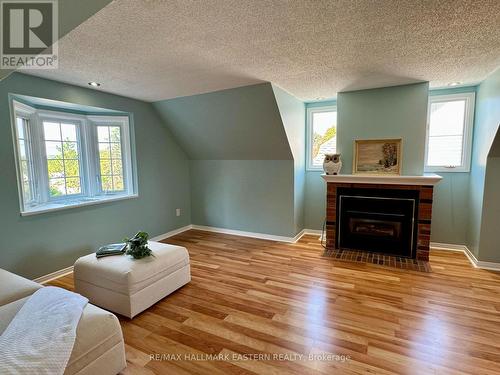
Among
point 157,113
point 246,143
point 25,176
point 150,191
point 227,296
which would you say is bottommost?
point 227,296

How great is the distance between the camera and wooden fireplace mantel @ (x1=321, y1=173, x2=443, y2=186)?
3114mm

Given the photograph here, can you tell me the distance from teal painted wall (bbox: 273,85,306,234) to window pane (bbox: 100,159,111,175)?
2562 mm

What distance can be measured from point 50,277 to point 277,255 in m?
2.69

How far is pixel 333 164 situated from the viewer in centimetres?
362

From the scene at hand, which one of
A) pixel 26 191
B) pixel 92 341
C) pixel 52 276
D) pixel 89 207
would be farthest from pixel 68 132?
pixel 92 341

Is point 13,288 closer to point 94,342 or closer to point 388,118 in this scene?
→ point 94,342

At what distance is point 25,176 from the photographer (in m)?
2.88

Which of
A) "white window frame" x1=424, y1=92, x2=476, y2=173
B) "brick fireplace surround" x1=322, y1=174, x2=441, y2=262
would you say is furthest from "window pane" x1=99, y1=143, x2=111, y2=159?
"white window frame" x1=424, y1=92, x2=476, y2=173

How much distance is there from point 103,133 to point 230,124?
71.7 inches

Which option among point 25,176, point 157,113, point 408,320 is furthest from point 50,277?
point 408,320

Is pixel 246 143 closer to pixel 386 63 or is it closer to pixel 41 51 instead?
pixel 386 63

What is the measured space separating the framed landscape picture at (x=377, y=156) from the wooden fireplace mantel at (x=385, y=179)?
0.18 m

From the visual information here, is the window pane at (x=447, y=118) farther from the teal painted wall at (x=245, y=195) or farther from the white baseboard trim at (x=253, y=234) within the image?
the white baseboard trim at (x=253, y=234)

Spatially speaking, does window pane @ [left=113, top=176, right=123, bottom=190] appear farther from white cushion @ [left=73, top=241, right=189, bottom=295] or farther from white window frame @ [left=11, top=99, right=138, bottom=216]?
white cushion @ [left=73, top=241, right=189, bottom=295]
